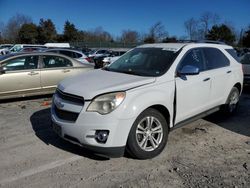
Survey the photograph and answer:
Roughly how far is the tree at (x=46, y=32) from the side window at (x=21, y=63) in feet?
219

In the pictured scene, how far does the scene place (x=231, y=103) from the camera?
→ 666 centimetres

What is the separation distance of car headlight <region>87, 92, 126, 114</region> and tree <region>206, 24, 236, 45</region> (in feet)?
186

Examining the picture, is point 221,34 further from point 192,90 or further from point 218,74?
point 192,90

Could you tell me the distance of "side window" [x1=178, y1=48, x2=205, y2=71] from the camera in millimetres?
5135

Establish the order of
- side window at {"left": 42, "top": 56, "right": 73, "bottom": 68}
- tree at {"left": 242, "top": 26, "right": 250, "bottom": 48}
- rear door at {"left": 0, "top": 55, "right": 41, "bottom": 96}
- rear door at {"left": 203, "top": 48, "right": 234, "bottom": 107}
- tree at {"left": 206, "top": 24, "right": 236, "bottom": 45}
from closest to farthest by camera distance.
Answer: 1. rear door at {"left": 203, "top": 48, "right": 234, "bottom": 107}
2. rear door at {"left": 0, "top": 55, "right": 41, "bottom": 96}
3. side window at {"left": 42, "top": 56, "right": 73, "bottom": 68}
4. tree at {"left": 242, "top": 26, "right": 250, "bottom": 48}
5. tree at {"left": 206, "top": 24, "right": 236, "bottom": 45}

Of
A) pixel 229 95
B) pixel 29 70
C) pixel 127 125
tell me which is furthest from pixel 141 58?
pixel 29 70

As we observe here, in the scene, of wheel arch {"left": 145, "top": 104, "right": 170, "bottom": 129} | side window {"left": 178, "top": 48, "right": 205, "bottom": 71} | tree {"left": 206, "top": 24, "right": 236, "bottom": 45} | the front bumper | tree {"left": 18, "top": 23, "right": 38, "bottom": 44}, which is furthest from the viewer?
tree {"left": 18, "top": 23, "right": 38, "bottom": 44}

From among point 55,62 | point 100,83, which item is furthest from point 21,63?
point 100,83

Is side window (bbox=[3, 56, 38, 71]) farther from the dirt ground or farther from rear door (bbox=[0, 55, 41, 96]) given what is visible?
the dirt ground

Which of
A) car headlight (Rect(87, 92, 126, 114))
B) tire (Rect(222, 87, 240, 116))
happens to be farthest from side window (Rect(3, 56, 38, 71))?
tire (Rect(222, 87, 240, 116))

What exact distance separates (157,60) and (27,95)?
4.79m

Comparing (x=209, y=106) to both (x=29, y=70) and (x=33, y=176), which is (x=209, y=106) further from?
(x=29, y=70)

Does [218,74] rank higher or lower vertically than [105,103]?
higher

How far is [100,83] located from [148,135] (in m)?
1.07
